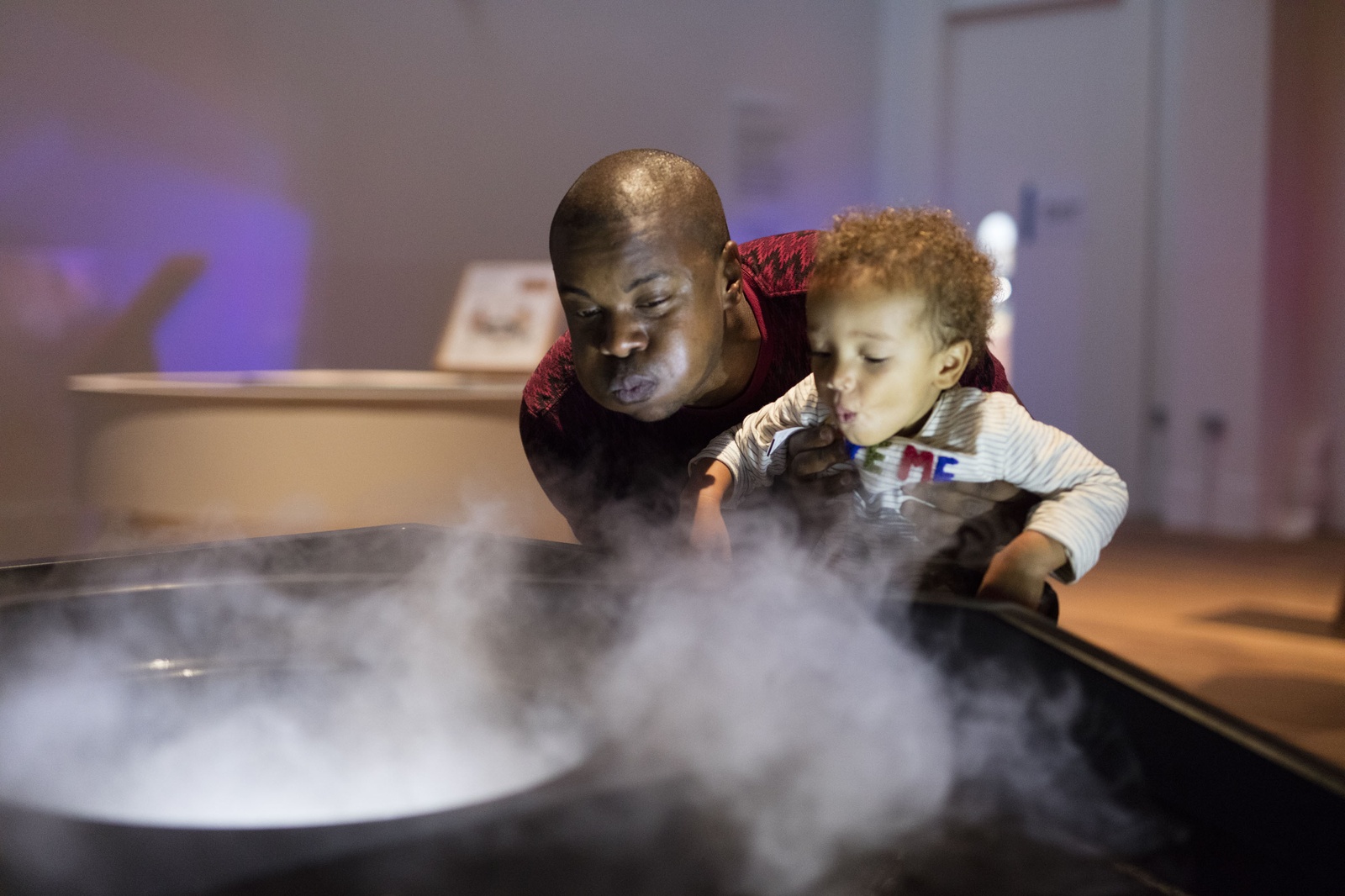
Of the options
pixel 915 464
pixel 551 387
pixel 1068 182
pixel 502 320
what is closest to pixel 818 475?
pixel 915 464

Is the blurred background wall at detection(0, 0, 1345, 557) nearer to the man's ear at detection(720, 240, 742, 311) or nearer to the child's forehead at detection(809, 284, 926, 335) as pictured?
the man's ear at detection(720, 240, 742, 311)

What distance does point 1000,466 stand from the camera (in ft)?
2.35

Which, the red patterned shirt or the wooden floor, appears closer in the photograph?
the red patterned shirt

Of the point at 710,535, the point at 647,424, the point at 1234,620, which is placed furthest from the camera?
the point at 1234,620

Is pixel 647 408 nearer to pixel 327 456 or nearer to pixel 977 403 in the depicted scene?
pixel 977 403

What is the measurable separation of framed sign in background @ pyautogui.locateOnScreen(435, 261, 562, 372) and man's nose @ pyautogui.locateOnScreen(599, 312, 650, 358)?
7.95ft

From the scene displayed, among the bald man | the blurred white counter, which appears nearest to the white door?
the blurred white counter

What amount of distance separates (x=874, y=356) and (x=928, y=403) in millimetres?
65

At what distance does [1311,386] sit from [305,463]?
3955 mm

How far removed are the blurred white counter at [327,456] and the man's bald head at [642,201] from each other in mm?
1457

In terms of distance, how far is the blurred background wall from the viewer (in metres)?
3.31

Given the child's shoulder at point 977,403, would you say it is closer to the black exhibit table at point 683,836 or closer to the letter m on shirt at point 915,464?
the letter m on shirt at point 915,464

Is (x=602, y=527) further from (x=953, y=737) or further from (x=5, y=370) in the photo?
(x=5, y=370)

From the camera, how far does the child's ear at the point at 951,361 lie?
71 centimetres
